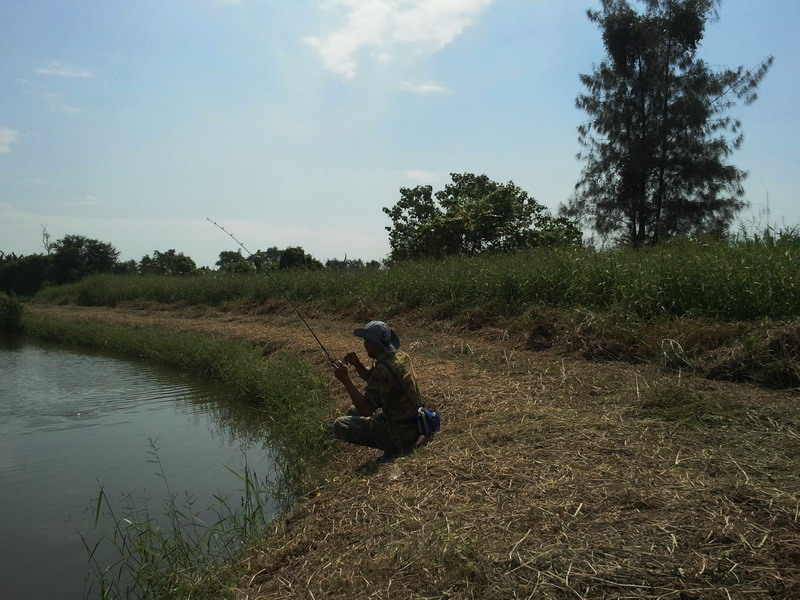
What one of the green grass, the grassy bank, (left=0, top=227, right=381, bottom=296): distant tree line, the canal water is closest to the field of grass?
the green grass

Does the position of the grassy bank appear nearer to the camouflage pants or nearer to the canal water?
the canal water

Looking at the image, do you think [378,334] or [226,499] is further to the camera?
[226,499]

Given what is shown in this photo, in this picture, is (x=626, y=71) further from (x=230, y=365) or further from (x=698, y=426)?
(x=698, y=426)

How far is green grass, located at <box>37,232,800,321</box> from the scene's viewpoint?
6.99 meters

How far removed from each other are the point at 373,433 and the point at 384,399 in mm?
350

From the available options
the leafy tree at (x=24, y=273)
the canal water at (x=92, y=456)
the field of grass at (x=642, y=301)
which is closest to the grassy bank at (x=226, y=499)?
the canal water at (x=92, y=456)

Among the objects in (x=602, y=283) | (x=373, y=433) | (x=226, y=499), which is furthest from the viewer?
(x=602, y=283)

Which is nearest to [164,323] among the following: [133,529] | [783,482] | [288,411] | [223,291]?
[223,291]

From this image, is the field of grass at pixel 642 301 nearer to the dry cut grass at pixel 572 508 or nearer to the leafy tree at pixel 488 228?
the dry cut grass at pixel 572 508

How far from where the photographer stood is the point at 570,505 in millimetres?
3344

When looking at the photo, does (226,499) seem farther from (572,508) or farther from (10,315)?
(10,315)

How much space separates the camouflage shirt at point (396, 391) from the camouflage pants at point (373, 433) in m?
0.04

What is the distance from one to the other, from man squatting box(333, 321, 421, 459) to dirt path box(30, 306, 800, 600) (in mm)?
256

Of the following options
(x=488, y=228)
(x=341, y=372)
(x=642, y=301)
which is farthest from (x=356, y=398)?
(x=488, y=228)
